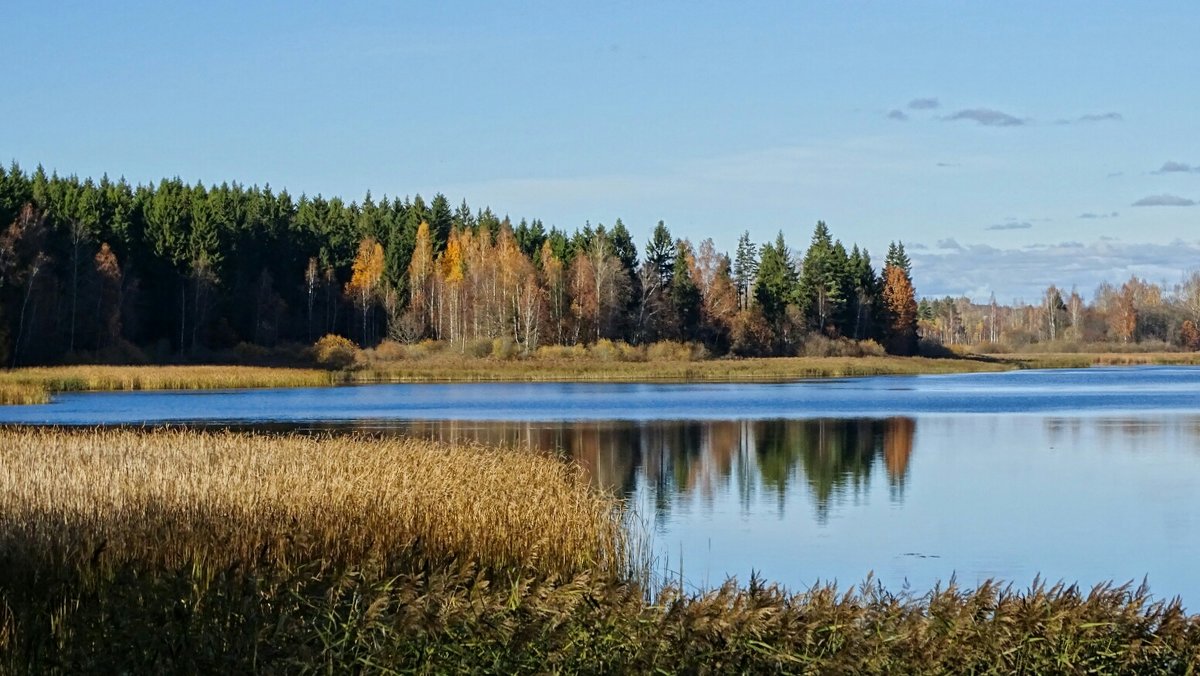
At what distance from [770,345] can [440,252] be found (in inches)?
960

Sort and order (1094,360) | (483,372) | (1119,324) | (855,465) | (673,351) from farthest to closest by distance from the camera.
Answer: (1119,324)
(1094,360)
(673,351)
(483,372)
(855,465)

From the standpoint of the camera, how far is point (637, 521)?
746 inches

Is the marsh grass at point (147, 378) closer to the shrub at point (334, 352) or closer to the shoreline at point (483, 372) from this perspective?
the shoreline at point (483, 372)

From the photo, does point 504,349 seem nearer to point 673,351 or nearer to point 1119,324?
point 673,351

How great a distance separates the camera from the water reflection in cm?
2327

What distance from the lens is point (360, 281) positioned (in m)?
91.9

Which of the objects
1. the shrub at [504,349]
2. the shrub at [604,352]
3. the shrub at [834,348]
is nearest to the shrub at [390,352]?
the shrub at [504,349]

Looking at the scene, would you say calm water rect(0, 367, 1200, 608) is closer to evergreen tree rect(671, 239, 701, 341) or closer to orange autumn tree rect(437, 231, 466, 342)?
orange autumn tree rect(437, 231, 466, 342)

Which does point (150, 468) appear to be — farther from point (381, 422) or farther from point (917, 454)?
point (381, 422)

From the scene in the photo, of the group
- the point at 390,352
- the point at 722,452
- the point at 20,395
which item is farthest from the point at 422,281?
the point at 722,452

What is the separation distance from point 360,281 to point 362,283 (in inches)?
66.5

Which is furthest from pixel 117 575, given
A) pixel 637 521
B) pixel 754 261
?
pixel 754 261

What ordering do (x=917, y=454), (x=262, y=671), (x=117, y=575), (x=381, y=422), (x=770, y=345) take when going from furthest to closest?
(x=770, y=345)
(x=381, y=422)
(x=917, y=454)
(x=117, y=575)
(x=262, y=671)

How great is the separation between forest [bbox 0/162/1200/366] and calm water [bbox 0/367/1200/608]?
713 inches
